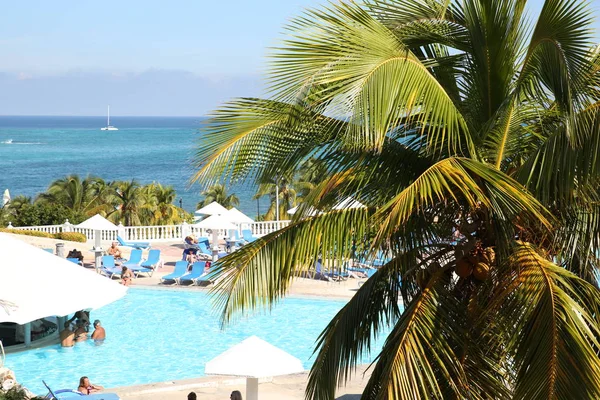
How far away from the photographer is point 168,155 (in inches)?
6053

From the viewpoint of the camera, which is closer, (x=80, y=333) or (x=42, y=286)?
(x=42, y=286)

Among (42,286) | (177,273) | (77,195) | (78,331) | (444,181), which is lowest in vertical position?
(78,331)

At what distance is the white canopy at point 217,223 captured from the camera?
2675 centimetres

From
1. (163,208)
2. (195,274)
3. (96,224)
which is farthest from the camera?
(163,208)

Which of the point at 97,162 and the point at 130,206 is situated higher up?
the point at 97,162

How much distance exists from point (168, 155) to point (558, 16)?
493 feet

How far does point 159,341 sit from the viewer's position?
1842cm

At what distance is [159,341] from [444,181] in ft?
46.4

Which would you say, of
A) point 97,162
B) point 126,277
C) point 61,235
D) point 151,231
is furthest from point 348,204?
point 97,162

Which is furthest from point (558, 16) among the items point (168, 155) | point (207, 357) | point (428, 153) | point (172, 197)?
point (168, 155)

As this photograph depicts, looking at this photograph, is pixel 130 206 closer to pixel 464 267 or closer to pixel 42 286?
pixel 42 286

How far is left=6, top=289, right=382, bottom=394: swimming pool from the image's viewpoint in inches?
625

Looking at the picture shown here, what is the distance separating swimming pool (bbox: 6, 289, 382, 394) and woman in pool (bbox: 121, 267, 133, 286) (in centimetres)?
41

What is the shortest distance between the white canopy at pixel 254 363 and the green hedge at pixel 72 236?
2094 cm
